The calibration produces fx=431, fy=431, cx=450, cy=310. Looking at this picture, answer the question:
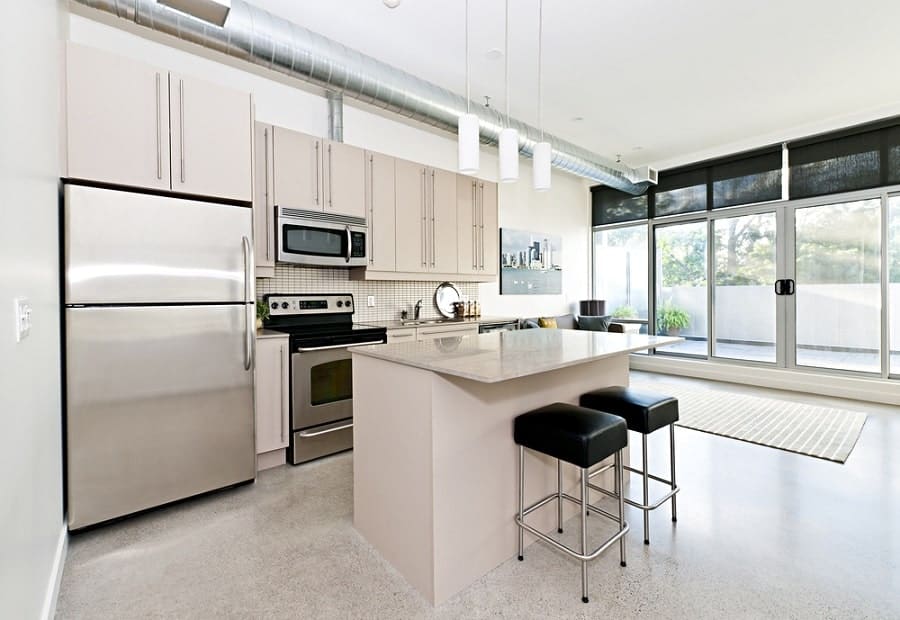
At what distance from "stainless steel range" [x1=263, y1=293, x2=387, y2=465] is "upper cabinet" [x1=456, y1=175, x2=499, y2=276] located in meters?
1.52

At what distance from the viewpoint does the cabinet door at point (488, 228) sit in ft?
15.8

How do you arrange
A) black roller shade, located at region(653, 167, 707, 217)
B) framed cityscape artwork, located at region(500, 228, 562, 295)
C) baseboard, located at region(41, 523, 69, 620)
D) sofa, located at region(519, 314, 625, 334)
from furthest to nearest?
sofa, located at region(519, 314, 625, 334) → black roller shade, located at region(653, 167, 707, 217) → framed cityscape artwork, located at region(500, 228, 562, 295) → baseboard, located at region(41, 523, 69, 620)

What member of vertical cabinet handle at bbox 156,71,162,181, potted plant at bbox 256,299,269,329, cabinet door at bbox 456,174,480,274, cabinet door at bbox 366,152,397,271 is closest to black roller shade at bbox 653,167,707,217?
cabinet door at bbox 456,174,480,274

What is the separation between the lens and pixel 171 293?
2.37m

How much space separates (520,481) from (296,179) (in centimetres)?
Answer: 270

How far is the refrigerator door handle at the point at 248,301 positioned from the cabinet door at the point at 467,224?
2.32 meters

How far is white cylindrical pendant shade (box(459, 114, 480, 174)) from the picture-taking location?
2385 millimetres

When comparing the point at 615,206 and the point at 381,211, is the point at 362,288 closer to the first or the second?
the point at 381,211

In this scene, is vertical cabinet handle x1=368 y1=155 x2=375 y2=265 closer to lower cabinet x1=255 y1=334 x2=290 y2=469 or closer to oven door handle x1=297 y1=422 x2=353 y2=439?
lower cabinet x1=255 y1=334 x2=290 y2=469

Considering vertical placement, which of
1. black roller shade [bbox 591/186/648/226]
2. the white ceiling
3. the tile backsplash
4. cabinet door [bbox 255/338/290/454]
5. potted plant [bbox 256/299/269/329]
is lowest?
cabinet door [bbox 255/338/290/454]

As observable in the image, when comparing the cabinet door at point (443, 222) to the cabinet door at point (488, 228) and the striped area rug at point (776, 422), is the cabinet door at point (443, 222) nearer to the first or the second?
the cabinet door at point (488, 228)

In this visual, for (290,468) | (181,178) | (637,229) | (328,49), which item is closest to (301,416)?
(290,468)

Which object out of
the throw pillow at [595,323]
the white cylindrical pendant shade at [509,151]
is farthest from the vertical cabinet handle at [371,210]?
the throw pillow at [595,323]

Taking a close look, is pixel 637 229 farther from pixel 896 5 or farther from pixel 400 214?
pixel 400 214
